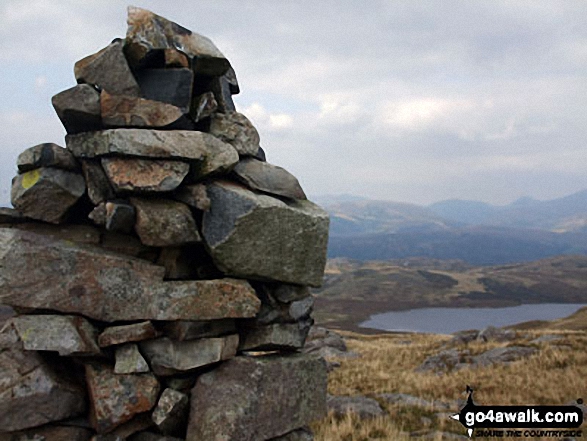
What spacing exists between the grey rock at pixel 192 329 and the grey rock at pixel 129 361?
2.39 feet

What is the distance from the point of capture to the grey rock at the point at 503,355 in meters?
25.3

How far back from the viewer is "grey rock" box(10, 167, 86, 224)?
29.7 ft

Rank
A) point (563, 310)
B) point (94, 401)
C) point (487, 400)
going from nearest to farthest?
point (94, 401)
point (487, 400)
point (563, 310)

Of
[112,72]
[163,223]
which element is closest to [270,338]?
[163,223]

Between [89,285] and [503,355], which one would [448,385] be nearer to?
[503,355]

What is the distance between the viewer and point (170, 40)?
1040 cm

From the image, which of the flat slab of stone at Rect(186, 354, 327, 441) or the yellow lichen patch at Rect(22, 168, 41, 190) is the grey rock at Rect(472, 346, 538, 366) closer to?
the flat slab of stone at Rect(186, 354, 327, 441)

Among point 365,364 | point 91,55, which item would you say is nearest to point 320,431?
point 91,55

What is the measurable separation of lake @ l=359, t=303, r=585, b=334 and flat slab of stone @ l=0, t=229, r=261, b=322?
4137 inches

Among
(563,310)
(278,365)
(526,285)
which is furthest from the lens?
(526,285)

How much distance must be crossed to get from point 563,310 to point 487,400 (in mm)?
154127

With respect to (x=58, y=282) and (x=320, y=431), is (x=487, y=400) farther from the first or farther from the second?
(x=58, y=282)

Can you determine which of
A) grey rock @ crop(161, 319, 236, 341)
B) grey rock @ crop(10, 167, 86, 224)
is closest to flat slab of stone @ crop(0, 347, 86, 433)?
grey rock @ crop(161, 319, 236, 341)

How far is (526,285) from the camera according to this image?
198375 millimetres
